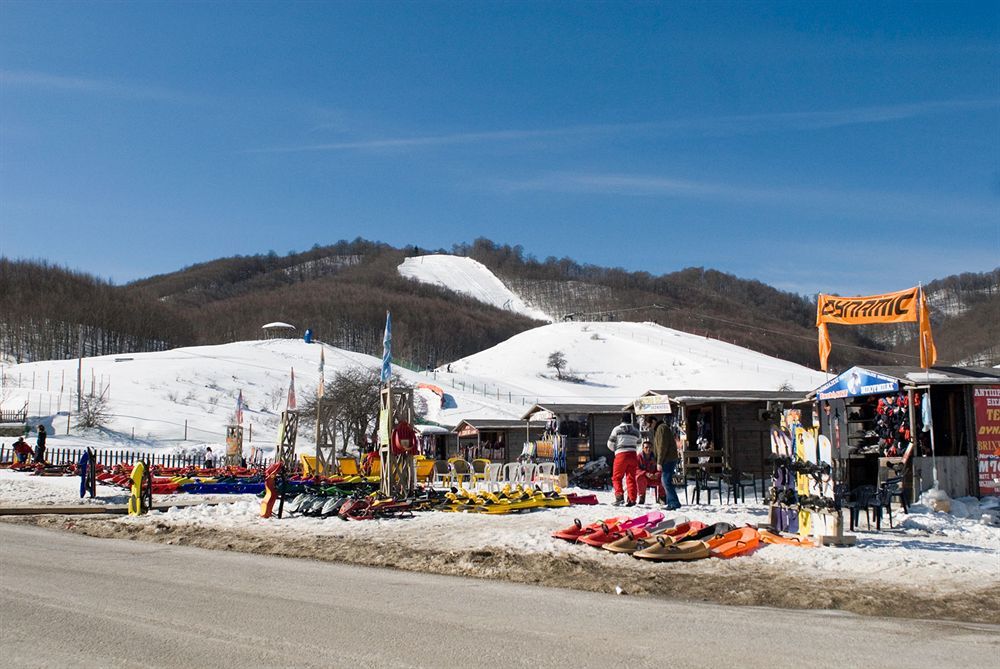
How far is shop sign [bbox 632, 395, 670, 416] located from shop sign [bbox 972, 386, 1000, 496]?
8954 mm

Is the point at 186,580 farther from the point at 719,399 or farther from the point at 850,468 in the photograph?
the point at 719,399

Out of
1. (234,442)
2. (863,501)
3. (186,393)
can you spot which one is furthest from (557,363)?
(863,501)

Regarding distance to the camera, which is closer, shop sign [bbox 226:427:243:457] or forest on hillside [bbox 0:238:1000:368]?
shop sign [bbox 226:427:243:457]

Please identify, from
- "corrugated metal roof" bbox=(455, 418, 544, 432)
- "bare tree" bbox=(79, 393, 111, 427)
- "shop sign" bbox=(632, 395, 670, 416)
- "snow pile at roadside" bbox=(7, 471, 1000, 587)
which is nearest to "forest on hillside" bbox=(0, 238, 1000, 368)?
"bare tree" bbox=(79, 393, 111, 427)

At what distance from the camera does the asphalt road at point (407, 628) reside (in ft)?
18.1

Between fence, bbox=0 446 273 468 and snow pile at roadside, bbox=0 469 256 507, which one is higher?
fence, bbox=0 446 273 468

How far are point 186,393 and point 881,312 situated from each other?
4913cm

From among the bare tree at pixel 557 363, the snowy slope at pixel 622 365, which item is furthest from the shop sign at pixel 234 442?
the bare tree at pixel 557 363

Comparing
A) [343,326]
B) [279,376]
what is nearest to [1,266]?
[343,326]

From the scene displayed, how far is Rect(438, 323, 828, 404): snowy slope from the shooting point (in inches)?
3125

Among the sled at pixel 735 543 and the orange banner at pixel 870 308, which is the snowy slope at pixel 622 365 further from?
the sled at pixel 735 543

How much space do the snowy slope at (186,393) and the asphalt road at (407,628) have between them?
32.7 metres

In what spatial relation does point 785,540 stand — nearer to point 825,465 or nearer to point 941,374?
point 825,465

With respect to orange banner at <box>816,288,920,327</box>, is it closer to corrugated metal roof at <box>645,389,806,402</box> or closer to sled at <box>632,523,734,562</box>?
corrugated metal roof at <box>645,389,806,402</box>
